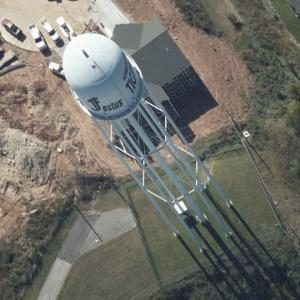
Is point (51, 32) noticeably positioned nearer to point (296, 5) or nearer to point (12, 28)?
point (12, 28)

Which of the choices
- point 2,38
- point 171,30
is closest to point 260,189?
point 171,30

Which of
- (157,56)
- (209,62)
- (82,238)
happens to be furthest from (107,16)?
(82,238)

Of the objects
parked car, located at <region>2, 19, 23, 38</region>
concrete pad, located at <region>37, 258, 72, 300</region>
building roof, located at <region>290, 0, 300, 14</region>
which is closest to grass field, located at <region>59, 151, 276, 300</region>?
concrete pad, located at <region>37, 258, 72, 300</region>

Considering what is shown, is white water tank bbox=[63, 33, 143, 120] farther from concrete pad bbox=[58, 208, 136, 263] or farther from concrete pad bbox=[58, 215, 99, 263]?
concrete pad bbox=[58, 215, 99, 263]

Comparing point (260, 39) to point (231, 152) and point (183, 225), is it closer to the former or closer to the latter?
point (231, 152)

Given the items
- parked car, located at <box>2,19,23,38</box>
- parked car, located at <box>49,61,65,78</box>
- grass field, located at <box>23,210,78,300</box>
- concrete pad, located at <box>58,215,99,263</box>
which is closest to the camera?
grass field, located at <box>23,210,78,300</box>

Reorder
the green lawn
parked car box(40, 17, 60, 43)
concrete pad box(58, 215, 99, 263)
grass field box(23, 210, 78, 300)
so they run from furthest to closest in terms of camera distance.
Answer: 1. parked car box(40, 17, 60, 43)
2. concrete pad box(58, 215, 99, 263)
3. grass field box(23, 210, 78, 300)
4. the green lawn
